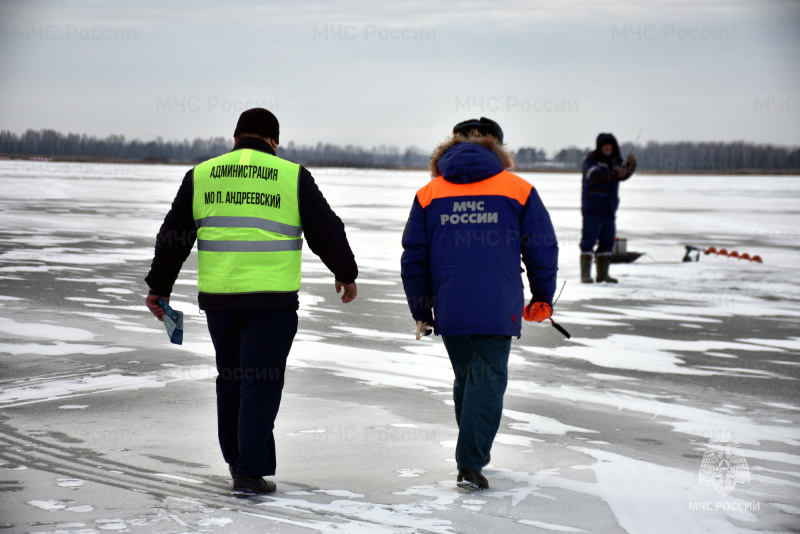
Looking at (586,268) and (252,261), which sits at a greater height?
(252,261)

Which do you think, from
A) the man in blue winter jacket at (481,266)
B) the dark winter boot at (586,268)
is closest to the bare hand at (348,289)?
the man in blue winter jacket at (481,266)

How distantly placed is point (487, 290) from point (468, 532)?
1186mm

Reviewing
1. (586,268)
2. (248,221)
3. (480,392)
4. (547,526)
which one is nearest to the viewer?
(547,526)

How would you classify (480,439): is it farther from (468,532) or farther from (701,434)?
(701,434)

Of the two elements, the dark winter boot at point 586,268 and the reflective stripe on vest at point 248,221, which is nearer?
the reflective stripe on vest at point 248,221

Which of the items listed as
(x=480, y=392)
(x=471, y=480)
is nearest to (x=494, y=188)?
(x=480, y=392)

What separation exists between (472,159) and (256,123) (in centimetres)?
103

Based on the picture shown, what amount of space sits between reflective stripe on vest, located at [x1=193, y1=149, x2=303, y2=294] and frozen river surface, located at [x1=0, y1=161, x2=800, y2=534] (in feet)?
3.16

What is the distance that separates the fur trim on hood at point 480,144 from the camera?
4.48 metres

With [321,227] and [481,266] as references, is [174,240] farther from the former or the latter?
[481,266]

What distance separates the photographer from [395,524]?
3709 mm

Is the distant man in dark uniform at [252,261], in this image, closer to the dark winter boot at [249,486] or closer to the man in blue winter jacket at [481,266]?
the dark winter boot at [249,486]

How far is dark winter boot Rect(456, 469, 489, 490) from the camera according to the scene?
4.25 meters

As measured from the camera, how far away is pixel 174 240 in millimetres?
4398
